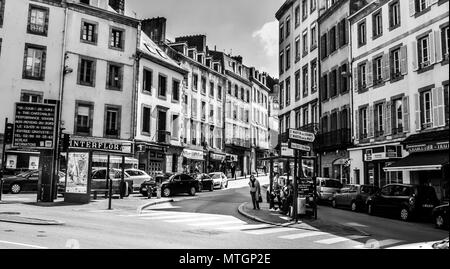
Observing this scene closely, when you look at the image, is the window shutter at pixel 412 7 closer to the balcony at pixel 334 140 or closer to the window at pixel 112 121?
the balcony at pixel 334 140

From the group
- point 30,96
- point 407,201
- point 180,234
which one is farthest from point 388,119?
point 30,96

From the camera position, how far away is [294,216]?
53.7 feet

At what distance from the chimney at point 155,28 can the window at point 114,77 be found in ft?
37.4

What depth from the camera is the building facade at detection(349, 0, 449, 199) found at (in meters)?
21.4

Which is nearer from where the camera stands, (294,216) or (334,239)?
(334,239)

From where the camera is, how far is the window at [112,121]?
36250 mm

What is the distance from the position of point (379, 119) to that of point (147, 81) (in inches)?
804

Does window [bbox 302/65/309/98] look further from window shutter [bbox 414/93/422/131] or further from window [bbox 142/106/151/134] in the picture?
window shutter [bbox 414/93/422/131]

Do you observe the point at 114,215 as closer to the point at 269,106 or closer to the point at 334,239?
the point at 334,239

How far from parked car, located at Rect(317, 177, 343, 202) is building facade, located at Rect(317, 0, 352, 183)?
5464 mm

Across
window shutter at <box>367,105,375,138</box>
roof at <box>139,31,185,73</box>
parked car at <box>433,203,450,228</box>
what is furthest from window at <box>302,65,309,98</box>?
parked car at <box>433,203,450,228</box>

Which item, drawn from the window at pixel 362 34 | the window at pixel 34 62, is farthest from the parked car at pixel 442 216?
the window at pixel 34 62
